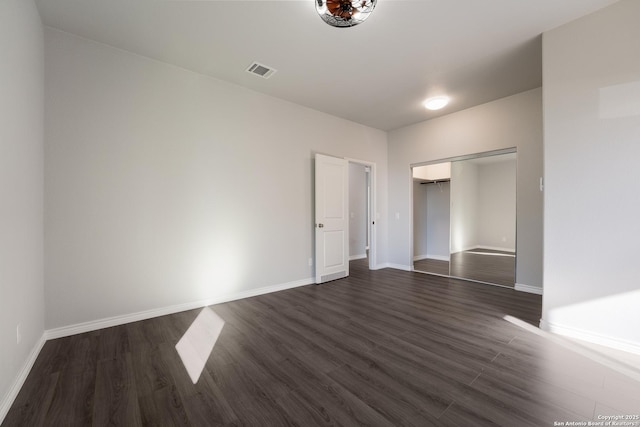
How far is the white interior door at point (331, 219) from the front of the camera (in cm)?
443

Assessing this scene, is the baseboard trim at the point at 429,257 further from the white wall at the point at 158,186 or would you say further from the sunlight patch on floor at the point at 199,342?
the sunlight patch on floor at the point at 199,342

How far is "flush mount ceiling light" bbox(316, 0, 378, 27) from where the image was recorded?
206 centimetres

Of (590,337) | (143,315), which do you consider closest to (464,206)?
(590,337)

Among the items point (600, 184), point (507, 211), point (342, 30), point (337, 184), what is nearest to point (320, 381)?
point (600, 184)

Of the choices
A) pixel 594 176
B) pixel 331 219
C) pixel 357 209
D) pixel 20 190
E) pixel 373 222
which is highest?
pixel 594 176

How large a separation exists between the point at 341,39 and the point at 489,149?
10.5 ft

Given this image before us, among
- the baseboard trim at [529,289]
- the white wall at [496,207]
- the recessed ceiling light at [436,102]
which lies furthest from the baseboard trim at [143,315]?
the white wall at [496,207]

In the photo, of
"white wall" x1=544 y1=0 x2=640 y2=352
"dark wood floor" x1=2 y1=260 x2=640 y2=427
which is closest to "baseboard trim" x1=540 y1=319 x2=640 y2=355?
"white wall" x1=544 y1=0 x2=640 y2=352

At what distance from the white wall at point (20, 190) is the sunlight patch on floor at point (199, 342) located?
1000mm

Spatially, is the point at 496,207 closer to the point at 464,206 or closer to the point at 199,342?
the point at 464,206

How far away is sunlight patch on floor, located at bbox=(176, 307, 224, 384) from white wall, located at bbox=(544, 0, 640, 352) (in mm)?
3326

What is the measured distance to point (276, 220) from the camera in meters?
4.06

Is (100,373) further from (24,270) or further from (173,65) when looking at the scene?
(173,65)

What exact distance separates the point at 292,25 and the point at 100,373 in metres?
3.44
